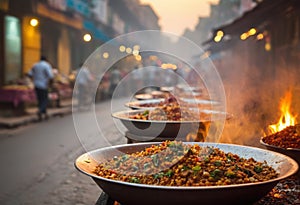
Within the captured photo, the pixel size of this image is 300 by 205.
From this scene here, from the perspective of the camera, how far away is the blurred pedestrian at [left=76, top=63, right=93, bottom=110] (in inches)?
661

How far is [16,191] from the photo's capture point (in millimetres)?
5430

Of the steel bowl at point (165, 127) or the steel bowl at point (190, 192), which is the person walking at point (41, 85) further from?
the steel bowl at point (190, 192)

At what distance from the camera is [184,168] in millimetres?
2234

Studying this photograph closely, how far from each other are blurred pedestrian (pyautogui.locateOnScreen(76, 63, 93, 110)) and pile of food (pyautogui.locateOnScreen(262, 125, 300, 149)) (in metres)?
13.9

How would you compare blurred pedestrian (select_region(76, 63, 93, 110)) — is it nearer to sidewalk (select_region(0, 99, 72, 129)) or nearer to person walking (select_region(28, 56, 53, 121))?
sidewalk (select_region(0, 99, 72, 129))

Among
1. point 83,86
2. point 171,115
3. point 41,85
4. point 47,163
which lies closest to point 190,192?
point 171,115

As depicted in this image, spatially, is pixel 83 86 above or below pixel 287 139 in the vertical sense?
above

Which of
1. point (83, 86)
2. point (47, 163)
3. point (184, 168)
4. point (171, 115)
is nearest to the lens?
point (184, 168)

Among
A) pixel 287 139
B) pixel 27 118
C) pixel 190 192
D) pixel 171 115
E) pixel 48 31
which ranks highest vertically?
pixel 48 31

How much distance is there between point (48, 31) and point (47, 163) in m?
12.7

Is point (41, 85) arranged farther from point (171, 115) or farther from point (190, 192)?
point (190, 192)

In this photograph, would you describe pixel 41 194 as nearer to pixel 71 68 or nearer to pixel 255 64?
pixel 255 64

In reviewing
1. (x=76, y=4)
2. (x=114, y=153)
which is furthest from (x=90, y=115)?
(x=114, y=153)

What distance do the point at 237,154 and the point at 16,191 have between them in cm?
371
